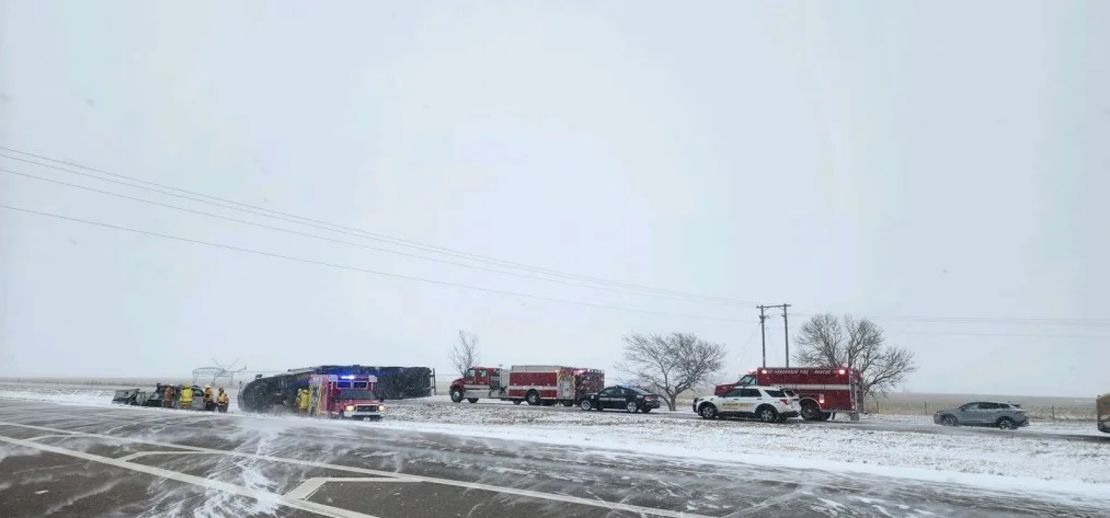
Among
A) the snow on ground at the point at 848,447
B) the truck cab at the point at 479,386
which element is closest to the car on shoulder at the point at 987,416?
the snow on ground at the point at 848,447

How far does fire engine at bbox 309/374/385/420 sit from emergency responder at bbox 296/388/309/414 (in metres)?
0.27

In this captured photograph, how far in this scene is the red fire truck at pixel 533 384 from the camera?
43.4 m

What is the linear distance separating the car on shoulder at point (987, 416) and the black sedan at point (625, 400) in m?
14.2

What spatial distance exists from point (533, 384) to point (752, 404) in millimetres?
17693

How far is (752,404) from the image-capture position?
98.1 feet

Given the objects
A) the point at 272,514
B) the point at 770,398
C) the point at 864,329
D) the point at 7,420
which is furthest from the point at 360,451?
the point at 864,329

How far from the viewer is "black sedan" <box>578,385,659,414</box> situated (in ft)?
121

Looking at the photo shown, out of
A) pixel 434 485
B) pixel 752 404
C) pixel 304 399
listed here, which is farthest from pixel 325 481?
pixel 752 404

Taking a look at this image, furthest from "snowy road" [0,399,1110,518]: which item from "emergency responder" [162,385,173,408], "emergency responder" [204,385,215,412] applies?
"emergency responder" [162,385,173,408]

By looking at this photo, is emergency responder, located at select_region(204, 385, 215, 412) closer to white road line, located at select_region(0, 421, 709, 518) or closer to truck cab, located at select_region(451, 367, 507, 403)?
truck cab, located at select_region(451, 367, 507, 403)

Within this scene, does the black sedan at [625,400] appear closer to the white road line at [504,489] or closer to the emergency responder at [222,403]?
the emergency responder at [222,403]

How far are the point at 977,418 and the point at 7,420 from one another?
3937 cm

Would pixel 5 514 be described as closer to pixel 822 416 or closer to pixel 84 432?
pixel 84 432

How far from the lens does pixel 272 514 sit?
850 centimetres
